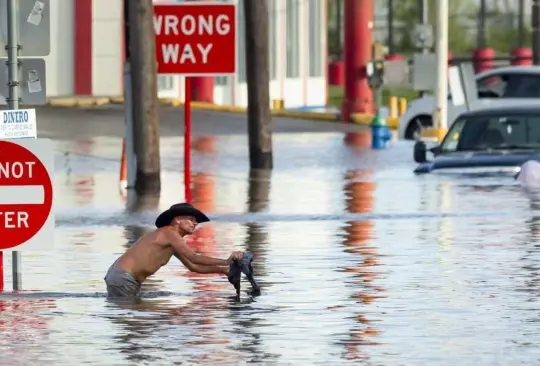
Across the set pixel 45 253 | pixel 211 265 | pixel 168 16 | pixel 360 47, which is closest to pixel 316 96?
pixel 360 47

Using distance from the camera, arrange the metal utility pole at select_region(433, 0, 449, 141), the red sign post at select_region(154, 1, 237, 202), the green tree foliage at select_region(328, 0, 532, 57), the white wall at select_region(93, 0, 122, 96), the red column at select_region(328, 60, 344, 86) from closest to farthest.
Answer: the red sign post at select_region(154, 1, 237, 202)
the metal utility pole at select_region(433, 0, 449, 141)
the white wall at select_region(93, 0, 122, 96)
the red column at select_region(328, 60, 344, 86)
the green tree foliage at select_region(328, 0, 532, 57)

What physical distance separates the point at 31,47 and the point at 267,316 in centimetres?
347

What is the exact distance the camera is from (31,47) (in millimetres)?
17906

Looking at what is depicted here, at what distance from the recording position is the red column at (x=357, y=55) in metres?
58.2

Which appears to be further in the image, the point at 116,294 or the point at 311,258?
the point at 311,258

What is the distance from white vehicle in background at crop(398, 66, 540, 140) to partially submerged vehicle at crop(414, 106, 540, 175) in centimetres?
1122

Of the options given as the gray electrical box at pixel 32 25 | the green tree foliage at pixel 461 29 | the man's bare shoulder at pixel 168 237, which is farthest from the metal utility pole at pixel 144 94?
the green tree foliage at pixel 461 29

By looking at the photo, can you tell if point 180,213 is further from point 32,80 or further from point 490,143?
point 490,143

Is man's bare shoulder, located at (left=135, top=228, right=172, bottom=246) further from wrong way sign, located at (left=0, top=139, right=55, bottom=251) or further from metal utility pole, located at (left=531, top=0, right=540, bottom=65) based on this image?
metal utility pole, located at (left=531, top=0, right=540, bottom=65)

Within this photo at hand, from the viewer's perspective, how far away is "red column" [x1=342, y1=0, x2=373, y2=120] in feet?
191

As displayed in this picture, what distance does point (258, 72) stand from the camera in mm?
36156

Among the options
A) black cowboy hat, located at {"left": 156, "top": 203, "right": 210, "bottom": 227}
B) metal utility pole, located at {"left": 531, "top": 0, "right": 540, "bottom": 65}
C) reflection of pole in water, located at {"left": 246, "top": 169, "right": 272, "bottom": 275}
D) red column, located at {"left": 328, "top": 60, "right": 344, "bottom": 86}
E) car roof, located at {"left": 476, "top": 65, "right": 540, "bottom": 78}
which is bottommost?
red column, located at {"left": 328, "top": 60, "right": 344, "bottom": 86}

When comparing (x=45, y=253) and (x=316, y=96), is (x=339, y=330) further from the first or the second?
(x=316, y=96)

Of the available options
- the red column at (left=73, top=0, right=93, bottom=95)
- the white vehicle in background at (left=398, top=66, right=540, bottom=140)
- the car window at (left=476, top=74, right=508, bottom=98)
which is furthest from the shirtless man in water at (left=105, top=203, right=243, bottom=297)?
the red column at (left=73, top=0, right=93, bottom=95)
